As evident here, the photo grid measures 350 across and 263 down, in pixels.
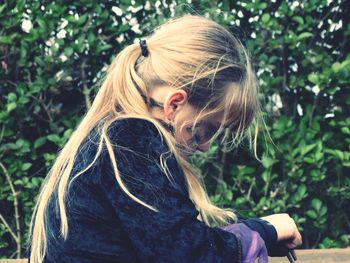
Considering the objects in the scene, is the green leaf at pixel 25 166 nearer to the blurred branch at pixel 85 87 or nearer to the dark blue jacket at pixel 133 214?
the blurred branch at pixel 85 87

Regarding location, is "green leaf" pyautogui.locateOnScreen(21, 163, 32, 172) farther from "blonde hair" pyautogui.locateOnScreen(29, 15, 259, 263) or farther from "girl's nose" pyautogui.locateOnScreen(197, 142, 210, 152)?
"girl's nose" pyautogui.locateOnScreen(197, 142, 210, 152)

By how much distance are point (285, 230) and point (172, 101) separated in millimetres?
514

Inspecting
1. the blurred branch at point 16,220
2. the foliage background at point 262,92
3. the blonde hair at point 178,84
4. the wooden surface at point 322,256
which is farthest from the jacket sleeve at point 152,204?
the blurred branch at point 16,220

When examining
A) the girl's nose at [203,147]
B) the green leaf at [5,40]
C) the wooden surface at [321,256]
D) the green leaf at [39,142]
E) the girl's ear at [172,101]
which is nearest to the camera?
the girl's ear at [172,101]

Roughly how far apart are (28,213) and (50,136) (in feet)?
1.27

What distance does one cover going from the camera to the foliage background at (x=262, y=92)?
367 cm

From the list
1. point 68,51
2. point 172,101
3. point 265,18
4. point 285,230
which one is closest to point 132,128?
point 172,101

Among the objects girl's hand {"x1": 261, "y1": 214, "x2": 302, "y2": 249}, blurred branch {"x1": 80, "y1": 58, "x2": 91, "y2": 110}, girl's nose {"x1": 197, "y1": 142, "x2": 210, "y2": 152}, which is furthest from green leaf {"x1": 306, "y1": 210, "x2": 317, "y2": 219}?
girl's nose {"x1": 197, "y1": 142, "x2": 210, "y2": 152}

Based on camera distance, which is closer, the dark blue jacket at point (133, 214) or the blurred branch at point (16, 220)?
the dark blue jacket at point (133, 214)

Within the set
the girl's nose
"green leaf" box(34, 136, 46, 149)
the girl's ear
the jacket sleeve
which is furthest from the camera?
"green leaf" box(34, 136, 46, 149)

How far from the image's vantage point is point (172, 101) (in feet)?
7.39

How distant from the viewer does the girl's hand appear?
234 cm

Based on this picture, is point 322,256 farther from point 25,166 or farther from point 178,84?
point 25,166

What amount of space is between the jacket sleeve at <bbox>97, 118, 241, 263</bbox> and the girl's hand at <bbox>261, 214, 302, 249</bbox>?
11.6 inches
